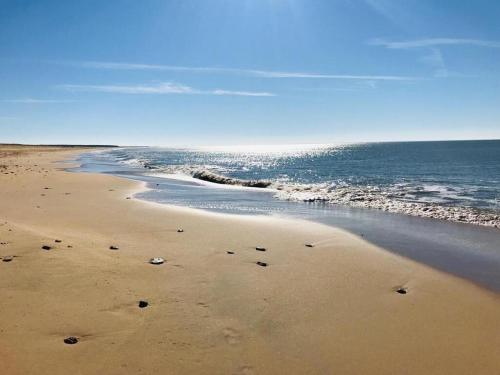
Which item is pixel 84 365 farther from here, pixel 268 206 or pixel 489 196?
pixel 489 196

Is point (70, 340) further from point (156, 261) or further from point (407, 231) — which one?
point (407, 231)

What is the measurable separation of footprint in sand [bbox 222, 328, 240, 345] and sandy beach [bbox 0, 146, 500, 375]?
0.02 m

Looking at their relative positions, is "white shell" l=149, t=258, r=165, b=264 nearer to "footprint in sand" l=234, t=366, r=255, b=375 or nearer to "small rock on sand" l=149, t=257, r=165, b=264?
"small rock on sand" l=149, t=257, r=165, b=264

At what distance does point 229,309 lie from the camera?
6852 mm

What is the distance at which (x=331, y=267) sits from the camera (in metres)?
9.55

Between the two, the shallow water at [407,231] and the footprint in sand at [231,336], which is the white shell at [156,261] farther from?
the shallow water at [407,231]

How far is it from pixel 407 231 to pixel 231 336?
35.6ft

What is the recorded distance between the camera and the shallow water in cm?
1037

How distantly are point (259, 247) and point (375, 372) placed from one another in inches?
243

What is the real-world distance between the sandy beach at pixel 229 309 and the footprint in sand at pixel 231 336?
23mm

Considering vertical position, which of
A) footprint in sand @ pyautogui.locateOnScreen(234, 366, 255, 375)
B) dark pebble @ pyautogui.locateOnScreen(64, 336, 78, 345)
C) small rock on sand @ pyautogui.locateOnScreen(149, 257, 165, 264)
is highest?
small rock on sand @ pyautogui.locateOnScreen(149, 257, 165, 264)

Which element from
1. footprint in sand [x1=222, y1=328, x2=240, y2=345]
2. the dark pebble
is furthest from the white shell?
the dark pebble

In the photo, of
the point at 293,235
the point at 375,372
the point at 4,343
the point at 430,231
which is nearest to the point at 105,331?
the point at 4,343

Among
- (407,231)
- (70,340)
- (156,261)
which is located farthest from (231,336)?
(407,231)
